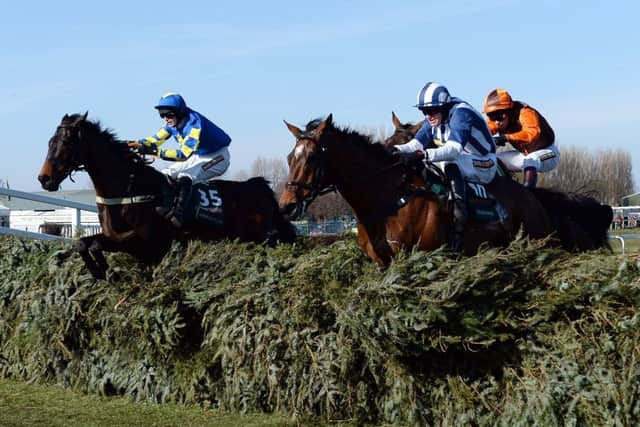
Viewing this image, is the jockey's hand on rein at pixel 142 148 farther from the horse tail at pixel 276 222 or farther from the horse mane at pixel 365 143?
the horse mane at pixel 365 143

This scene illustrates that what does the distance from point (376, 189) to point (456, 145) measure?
760 millimetres

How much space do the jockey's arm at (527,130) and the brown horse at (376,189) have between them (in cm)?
175

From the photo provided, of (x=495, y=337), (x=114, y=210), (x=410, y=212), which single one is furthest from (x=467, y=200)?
(x=114, y=210)

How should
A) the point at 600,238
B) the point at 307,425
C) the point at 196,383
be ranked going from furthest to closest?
the point at 600,238, the point at 196,383, the point at 307,425

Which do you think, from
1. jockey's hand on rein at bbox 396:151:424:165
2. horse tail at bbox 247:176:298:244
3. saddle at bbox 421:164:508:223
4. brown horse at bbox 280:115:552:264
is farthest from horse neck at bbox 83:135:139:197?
saddle at bbox 421:164:508:223

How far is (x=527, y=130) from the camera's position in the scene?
8.70 metres

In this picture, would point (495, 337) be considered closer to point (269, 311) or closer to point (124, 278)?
point (269, 311)

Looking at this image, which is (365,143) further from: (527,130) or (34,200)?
(34,200)

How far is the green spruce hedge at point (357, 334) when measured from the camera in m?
5.07

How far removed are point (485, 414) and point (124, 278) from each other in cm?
364

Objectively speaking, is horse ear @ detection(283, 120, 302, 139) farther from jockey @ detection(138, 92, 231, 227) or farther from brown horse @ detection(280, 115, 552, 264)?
jockey @ detection(138, 92, 231, 227)

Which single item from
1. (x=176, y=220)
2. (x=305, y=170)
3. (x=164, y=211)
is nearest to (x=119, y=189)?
(x=164, y=211)

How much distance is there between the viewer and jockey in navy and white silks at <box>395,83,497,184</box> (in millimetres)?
7043

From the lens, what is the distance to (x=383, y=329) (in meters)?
5.41
